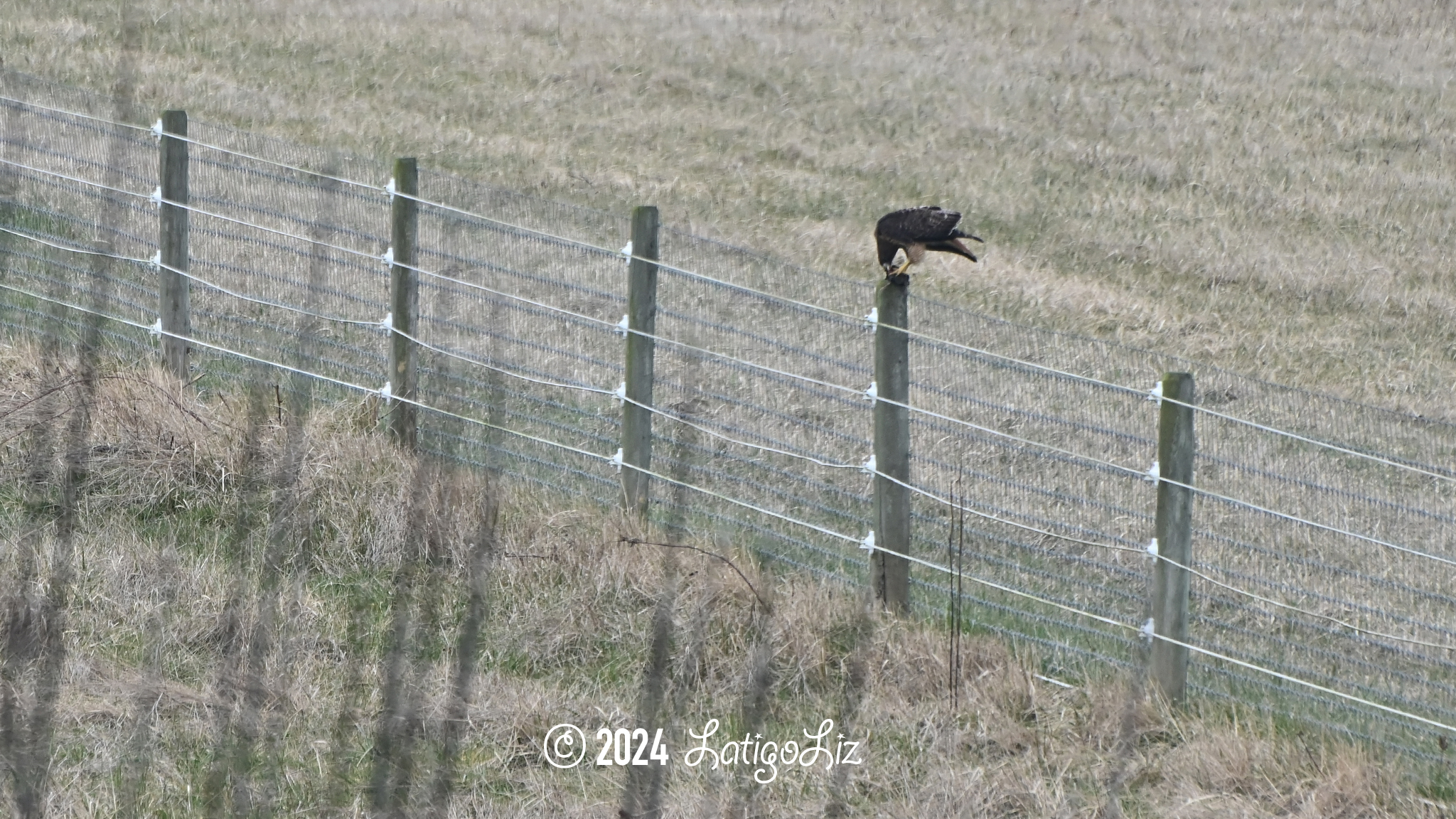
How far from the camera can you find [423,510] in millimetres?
6113

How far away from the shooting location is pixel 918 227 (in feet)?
Result: 19.8

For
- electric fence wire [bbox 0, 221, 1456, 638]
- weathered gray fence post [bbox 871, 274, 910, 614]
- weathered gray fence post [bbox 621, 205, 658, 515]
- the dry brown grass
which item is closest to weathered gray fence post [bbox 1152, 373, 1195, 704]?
electric fence wire [bbox 0, 221, 1456, 638]

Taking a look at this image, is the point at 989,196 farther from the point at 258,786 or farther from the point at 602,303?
the point at 258,786

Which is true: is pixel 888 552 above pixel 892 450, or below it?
below

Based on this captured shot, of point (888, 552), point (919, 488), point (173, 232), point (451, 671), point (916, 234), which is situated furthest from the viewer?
point (173, 232)

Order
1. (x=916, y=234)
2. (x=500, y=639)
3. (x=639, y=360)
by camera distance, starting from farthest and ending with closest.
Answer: (x=639, y=360), (x=916, y=234), (x=500, y=639)

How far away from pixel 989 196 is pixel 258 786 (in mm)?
Answer: 11308

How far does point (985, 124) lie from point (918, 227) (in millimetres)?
11608

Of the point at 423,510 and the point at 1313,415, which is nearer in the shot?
the point at 423,510

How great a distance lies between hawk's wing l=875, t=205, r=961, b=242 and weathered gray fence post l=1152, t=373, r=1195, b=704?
1053mm

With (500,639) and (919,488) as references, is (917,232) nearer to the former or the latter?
(919,488)

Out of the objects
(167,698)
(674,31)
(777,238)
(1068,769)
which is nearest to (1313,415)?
(777,238)

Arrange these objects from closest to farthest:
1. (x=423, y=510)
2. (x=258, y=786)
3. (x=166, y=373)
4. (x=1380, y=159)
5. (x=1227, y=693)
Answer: (x=258, y=786), (x=1227, y=693), (x=423, y=510), (x=166, y=373), (x=1380, y=159)

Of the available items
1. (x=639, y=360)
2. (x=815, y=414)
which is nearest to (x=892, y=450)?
(x=639, y=360)
